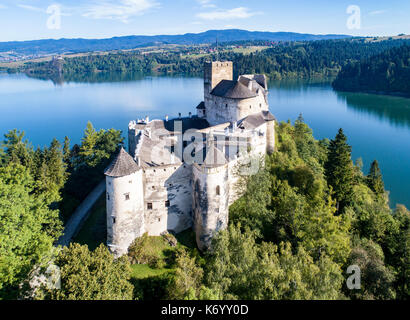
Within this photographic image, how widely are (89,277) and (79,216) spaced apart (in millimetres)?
15190

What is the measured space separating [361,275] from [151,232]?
15.4 m

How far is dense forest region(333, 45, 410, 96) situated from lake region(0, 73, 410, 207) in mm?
5518

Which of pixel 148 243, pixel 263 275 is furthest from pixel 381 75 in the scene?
pixel 263 275

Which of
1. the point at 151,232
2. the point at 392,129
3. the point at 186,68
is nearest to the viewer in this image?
the point at 151,232

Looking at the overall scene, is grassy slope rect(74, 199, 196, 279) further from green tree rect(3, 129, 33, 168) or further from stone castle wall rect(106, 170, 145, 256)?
green tree rect(3, 129, 33, 168)

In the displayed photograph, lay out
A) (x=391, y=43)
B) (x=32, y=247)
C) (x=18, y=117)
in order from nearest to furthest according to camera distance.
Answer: (x=32, y=247), (x=18, y=117), (x=391, y=43)

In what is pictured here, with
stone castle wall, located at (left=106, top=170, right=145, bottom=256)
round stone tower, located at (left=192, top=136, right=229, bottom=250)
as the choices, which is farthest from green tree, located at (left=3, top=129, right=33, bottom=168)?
round stone tower, located at (left=192, top=136, right=229, bottom=250)

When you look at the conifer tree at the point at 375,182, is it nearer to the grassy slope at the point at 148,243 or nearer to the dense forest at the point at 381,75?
the grassy slope at the point at 148,243

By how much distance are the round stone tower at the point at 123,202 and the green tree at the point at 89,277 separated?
4009 mm

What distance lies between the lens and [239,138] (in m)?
29.3

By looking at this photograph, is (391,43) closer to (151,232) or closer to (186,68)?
(186,68)

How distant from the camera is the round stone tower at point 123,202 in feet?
74.3
